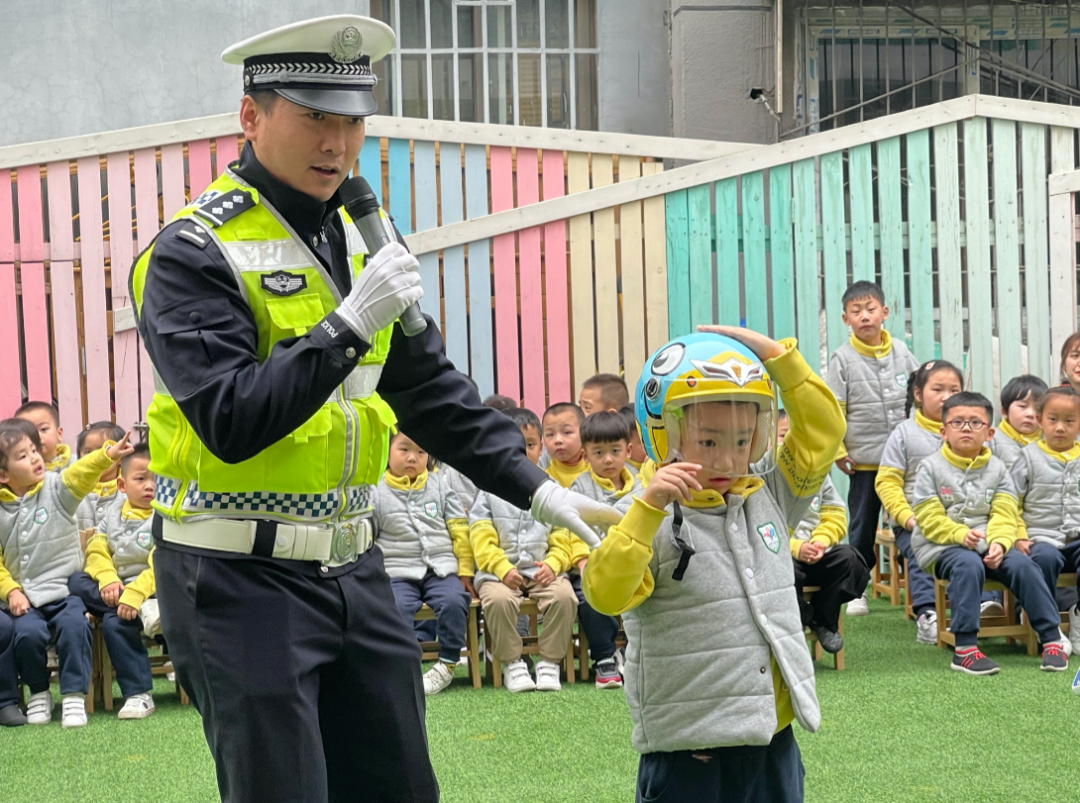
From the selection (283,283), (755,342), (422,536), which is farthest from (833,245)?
(283,283)

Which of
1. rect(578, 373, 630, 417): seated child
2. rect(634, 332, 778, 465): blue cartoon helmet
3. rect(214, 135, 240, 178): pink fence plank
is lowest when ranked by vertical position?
rect(578, 373, 630, 417): seated child

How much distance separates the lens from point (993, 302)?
832cm

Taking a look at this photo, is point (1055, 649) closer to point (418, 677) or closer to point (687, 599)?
point (687, 599)

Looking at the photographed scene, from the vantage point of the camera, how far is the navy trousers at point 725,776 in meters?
3.12

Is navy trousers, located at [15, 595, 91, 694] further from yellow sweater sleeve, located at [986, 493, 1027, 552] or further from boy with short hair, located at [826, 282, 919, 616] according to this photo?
yellow sweater sleeve, located at [986, 493, 1027, 552]

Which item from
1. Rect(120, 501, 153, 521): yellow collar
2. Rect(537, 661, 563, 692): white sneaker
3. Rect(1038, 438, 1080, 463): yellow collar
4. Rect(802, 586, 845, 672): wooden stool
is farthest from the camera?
Rect(1038, 438, 1080, 463): yellow collar

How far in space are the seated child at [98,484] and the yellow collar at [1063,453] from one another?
4458 millimetres

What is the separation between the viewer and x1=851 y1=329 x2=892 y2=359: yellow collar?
754 centimetres

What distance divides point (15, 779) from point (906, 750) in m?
3.19

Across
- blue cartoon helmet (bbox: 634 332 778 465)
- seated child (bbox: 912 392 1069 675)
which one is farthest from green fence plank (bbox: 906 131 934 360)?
blue cartoon helmet (bbox: 634 332 778 465)

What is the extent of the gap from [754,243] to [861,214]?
2.13ft

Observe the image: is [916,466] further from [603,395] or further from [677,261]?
[677,261]

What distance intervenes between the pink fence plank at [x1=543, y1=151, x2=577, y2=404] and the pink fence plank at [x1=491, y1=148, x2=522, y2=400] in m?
0.20

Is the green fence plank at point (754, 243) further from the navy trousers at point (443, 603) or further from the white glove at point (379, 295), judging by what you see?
the white glove at point (379, 295)
